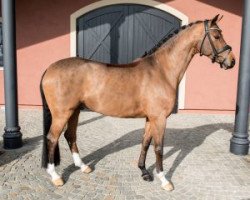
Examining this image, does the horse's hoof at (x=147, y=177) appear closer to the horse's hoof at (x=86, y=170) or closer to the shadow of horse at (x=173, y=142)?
the shadow of horse at (x=173, y=142)

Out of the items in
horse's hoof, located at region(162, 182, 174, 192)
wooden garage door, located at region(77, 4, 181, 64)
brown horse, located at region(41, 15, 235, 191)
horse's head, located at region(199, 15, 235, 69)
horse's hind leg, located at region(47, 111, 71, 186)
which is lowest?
horse's hoof, located at region(162, 182, 174, 192)

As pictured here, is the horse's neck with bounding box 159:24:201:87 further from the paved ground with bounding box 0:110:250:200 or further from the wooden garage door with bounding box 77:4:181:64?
the wooden garage door with bounding box 77:4:181:64

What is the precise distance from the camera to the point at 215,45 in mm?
4488

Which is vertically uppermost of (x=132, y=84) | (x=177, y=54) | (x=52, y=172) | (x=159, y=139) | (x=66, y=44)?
(x=66, y=44)

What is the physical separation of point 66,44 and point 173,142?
454cm

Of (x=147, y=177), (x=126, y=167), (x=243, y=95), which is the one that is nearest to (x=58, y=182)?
(x=126, y=167)

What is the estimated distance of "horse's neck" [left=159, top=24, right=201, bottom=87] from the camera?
4.60 m

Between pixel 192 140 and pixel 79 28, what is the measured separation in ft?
15.6

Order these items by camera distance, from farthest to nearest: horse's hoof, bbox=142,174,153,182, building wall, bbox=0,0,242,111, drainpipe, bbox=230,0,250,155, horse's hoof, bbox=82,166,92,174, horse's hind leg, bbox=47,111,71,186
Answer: building wall, bbox=0,0,242,111, drainpipe, bbox=230,0,250,155, horse's hoof, bbox=82,166,92,174, horse's hoof, bbox=142,174,153,182, horse's hind leg, bbox=47,111,71,186

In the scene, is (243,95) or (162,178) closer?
(162,178)

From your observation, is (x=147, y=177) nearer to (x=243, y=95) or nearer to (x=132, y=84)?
(x=132, y=84)

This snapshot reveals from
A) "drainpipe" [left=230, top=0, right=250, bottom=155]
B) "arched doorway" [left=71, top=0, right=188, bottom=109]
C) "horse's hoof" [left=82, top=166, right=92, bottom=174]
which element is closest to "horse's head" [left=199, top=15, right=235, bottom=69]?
"drainpipe" [left=230, top=0, right=250, bottom=155]

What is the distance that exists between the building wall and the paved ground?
1682 mm

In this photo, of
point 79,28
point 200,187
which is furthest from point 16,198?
point 79,28
